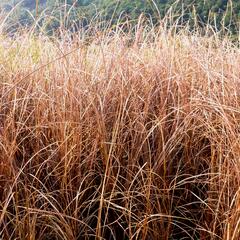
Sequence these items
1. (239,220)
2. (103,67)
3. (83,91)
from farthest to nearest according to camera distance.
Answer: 1. (103,67)
2. (83,91)
3. (239,220)

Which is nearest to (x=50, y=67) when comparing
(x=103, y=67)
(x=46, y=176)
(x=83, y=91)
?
(x=103, y=67)

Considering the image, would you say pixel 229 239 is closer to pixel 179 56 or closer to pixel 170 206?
pixel 170 206

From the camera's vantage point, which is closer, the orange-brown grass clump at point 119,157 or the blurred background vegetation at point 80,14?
the orange-brown grass clump at point 119,157

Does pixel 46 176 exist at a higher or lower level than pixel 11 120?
lower

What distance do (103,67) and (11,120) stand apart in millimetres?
512

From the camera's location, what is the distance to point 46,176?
3.43ft

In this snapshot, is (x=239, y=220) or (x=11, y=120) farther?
(x=11, y=120)

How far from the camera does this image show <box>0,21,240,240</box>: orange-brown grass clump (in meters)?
0.95

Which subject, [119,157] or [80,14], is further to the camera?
[80,14]

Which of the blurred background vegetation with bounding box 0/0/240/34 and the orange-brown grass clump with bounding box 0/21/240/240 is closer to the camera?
the orange-brown grass clump with bounding box 0/21/240/240

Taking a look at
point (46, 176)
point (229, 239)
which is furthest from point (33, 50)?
point (229, 239)

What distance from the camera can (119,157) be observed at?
3.68 ft

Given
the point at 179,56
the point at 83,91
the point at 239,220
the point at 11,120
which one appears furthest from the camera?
the point at 179,56

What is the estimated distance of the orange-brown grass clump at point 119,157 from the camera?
95cm
